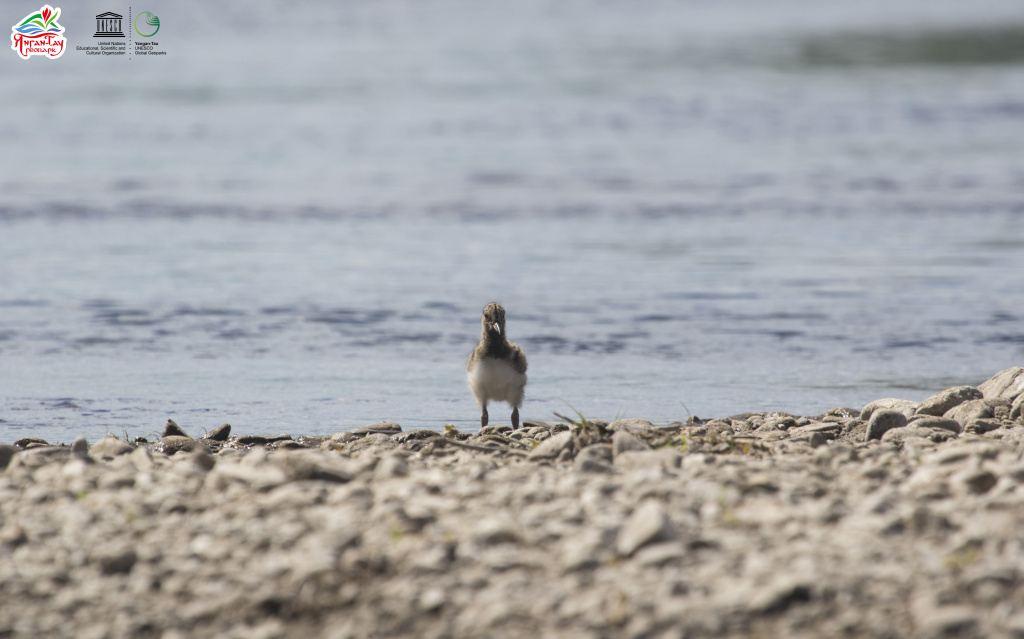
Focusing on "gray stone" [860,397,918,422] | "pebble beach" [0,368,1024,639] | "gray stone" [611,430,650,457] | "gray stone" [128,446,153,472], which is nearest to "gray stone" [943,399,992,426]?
"gray stone" [860,397,918,422]

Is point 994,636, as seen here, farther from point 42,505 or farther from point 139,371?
point 139,371

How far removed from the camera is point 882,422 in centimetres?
723

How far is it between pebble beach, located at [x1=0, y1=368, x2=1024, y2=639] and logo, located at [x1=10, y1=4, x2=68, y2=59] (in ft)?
76.9

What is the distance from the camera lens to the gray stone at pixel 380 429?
25.8 feet

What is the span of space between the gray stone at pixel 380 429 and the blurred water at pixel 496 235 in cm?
44

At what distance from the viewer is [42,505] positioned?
5.35m

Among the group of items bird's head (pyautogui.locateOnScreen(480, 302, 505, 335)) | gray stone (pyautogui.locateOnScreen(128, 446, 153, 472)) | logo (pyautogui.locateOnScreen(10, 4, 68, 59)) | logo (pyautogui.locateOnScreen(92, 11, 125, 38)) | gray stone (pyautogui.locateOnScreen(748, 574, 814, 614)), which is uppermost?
logo (pyautogui.locateOnScreen(92, 11, 125, 38))

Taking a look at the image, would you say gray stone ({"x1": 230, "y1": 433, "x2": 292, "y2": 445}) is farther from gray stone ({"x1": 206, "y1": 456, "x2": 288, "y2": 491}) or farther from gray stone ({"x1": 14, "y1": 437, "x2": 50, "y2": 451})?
gray stone ({"x1": 206, "y1": 456, "x2": 288, "y2": 491})

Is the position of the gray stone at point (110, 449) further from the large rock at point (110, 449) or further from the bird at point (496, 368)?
the bird at point (496, 368)

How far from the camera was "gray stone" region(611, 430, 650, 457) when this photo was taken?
6.05 m

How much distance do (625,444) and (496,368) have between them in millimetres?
2248

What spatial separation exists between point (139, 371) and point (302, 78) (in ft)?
87.2

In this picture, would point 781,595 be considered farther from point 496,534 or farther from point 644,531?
point 496,534

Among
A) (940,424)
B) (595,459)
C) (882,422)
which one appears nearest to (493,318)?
(595,459)
